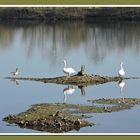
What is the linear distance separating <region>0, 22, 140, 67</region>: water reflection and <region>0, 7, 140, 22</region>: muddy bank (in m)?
0.60

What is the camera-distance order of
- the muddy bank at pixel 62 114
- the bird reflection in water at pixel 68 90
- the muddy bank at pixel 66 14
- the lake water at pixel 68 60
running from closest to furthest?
the muddy bank at pixel 62 114
the lake water at pixel 68 60
the bird reflection in water at pixel 68 90
the muddy bank at pixel 66 14

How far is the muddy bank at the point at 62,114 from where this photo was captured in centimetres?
1720

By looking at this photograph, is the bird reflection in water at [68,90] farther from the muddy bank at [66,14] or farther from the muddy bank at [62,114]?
the muddy bank at [66,14]

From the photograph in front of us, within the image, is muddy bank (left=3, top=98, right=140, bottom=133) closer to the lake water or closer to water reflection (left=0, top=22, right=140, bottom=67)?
the lake water

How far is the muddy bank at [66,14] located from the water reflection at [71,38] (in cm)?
60

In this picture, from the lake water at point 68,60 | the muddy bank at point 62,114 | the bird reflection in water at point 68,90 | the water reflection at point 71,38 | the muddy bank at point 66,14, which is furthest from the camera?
the muddy bank at point 66,14

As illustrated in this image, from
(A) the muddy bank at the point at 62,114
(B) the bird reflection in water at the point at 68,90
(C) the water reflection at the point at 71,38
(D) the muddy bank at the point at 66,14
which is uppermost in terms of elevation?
(D) the muddy bank at the point at 66,14

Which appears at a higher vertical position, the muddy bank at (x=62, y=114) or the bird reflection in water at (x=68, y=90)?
the bird reflection in water at (x=68, y=90)

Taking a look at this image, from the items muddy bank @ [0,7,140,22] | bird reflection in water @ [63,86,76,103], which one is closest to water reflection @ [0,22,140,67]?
muddy bank @ [0,7,140,22]

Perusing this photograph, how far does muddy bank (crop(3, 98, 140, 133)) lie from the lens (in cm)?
1720

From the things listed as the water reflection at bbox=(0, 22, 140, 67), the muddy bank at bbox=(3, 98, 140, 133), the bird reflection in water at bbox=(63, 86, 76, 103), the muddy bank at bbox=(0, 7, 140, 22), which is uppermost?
the muddy bank at bbox=(0, 7, 140, 22)

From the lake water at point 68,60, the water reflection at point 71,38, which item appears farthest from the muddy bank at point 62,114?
the water reflection at point 71,38

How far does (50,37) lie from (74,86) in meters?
20.6

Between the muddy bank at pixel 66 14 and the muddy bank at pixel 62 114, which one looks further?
the muddy bank at pixel 66 14
